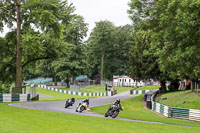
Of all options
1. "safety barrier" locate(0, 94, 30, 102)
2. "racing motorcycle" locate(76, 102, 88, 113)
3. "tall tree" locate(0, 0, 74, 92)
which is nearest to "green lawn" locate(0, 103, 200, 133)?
"racing motorcycle" locate(76, 102, 88, 113)

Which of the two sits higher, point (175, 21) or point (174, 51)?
point (175, 21)

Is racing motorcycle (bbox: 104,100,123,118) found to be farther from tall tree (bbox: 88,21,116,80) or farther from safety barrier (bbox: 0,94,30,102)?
tall tree (bbox: 88,21,116,80)

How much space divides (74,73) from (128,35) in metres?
23.8

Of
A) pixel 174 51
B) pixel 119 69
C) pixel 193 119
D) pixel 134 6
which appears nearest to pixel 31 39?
pixel 134 6

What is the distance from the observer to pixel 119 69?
8125cm

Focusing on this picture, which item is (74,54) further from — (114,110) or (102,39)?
(114,110)

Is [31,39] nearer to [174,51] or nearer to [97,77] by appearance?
[174,51]

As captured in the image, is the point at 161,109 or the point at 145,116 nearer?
the point at 145,116

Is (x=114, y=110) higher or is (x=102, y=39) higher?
(x=102, y=39)

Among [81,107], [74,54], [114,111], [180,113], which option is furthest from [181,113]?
[74,54]

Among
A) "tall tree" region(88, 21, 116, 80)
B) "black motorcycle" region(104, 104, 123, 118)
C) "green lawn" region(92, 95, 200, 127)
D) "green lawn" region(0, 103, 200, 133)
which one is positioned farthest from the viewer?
"tall tree" region(88, 21, 116, 80)

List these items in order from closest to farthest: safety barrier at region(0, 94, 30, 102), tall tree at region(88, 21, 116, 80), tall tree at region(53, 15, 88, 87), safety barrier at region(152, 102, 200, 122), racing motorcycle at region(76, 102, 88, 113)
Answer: safety barrier at region(152, 102, 200, 122) < racing motorcycle at region(76, 102, 88, 113) < safety barrier at region(0, 94, 30, 102) < tall tree at region(53, 15, 88, 87) < tall tree at region(88, 21, 116, 80)

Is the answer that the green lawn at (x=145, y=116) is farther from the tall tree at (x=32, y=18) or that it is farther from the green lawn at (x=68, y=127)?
the tall tree at (x=32, y=18)

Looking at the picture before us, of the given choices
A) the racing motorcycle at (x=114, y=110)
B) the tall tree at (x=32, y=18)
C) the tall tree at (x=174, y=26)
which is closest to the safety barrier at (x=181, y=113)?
the tall tree at (x=174, y=26)
